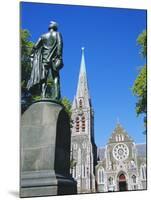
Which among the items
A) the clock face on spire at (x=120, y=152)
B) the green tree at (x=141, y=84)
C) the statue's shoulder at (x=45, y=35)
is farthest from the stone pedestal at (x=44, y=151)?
the green tree at (x=141, y=84)

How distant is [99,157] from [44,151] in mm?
2033

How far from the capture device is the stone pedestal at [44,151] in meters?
7.41

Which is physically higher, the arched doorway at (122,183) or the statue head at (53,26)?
the statue head at (53,26)

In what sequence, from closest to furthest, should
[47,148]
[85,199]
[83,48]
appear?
[47,148] → [85,199] → [83,48]

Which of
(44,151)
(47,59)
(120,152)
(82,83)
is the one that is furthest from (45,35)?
(120,152)

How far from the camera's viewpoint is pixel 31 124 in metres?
7.67

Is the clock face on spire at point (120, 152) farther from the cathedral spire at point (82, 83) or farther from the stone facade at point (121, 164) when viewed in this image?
the cathedral spire at point (82, 83)

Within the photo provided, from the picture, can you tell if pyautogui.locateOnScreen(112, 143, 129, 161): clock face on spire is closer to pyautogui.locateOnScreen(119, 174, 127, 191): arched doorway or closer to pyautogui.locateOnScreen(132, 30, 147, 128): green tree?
pyautogui.locateOnScreen(119, 174, 127, 191): arched doorway

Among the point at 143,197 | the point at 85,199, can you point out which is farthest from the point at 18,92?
the point at 143,197

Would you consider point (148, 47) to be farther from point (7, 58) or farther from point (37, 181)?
point (37, 181)

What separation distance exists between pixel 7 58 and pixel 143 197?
2.99 metres

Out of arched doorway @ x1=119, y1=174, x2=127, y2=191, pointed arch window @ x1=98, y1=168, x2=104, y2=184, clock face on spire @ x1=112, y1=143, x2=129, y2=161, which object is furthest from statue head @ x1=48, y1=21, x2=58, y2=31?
arched doorway @ x1=119, y1=174, x2=127, y2=191

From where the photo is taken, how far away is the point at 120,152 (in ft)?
31.3

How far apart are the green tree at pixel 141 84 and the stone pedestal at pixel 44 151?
6.91ft
